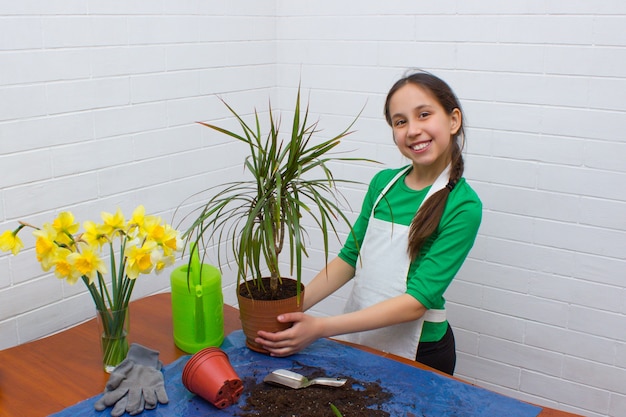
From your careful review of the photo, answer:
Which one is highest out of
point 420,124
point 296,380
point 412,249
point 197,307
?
point 420,124

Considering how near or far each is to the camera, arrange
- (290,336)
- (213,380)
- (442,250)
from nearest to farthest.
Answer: (213,380) → (290,336) → (442,250)

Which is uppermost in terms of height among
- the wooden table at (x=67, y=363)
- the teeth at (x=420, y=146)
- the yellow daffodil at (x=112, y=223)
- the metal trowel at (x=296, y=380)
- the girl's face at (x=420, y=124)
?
the girl's face at (x=420, y=124)

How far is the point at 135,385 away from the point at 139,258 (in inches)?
12.5

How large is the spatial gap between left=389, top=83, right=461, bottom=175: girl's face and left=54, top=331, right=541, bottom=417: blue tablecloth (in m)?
0.63

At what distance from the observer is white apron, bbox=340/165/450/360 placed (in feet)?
6.66

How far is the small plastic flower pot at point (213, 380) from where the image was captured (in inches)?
61.3

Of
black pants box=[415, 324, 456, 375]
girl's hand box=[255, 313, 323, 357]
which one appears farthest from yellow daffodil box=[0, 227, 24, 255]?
black pants box=[415, 324, 456, 375]

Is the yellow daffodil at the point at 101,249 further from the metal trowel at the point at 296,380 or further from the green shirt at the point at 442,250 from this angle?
the green shirt at the point at 442,250

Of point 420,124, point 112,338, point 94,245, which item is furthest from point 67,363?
point 420,124

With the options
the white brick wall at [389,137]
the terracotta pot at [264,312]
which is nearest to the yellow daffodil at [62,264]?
the terracotta pot at [264,312]

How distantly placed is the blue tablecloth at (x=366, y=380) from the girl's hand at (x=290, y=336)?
0.03 m

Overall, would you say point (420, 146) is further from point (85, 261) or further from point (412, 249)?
point (85, 261)

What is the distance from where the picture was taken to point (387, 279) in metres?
2.07

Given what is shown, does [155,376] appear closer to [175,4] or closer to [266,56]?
[175,4]
